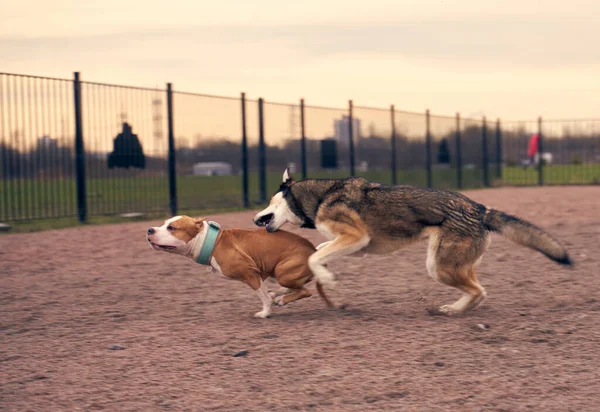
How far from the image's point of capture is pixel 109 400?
14.0 feet

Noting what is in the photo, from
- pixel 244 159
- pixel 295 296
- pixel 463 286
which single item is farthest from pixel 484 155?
pixel 295 296

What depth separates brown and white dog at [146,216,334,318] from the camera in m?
6.36

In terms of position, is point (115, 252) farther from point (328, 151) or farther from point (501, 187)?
point (501, 187)

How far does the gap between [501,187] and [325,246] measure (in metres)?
26.4

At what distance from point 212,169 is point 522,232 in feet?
45.3

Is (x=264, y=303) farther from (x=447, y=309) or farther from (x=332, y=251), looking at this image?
(x=447, y=309)

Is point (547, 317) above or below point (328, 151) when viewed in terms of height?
below

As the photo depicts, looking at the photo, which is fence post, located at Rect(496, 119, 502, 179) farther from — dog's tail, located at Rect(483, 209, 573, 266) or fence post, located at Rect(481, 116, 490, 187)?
dog's tail, located at Rect(483, 209, 573, 266)

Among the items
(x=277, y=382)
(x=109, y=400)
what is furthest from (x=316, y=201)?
(x=109, y=400)

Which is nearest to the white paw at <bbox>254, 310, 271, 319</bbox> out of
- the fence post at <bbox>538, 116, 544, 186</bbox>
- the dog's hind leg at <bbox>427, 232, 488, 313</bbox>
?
the dog's hind leg at <bbox>427, 232, 488, 313</bbox>

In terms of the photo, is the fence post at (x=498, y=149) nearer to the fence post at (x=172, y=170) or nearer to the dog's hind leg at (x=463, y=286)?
the fence post at (x=172, y=170)

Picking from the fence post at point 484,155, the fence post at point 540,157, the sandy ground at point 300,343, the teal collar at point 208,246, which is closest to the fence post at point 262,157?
the sandy ground at point 300,343

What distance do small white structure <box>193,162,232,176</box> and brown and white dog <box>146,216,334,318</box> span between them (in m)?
12.7

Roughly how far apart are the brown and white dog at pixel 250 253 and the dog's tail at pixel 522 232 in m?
1.43
